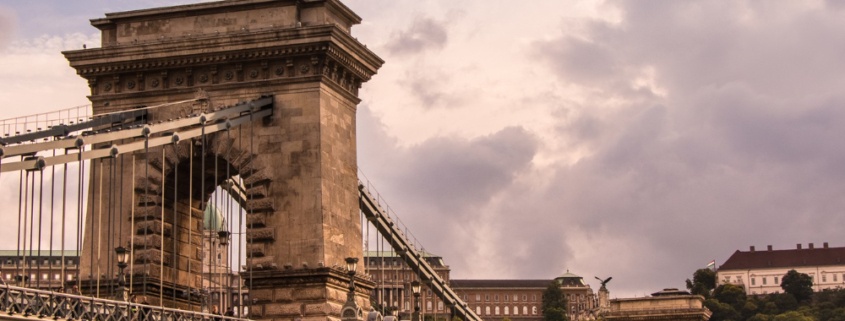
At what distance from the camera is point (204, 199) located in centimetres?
5728

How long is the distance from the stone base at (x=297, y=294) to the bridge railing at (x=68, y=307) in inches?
369

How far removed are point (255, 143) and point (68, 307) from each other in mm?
16539

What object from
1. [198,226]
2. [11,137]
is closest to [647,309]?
[198,226]

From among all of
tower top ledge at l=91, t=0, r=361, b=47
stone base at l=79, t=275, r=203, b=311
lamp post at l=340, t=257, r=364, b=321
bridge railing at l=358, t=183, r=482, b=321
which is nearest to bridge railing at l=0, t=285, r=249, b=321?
lamp post at l=340, t=257, r=364, b=321

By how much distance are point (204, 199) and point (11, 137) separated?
36.5ft

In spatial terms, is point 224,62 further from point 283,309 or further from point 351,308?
point 351,308

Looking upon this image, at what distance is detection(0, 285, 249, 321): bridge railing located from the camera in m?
37.7

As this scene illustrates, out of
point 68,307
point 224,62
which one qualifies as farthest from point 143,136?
point 68,307

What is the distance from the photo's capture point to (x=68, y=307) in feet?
130

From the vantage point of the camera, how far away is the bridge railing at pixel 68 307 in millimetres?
37656

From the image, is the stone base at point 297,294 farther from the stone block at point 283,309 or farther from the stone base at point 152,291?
the stone base at point 152,291

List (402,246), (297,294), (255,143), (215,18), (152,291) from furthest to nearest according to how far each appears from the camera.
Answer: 1. (402,246)
2. (215,18)
3. (255,143)
4. (152,291)
5. (297,294)

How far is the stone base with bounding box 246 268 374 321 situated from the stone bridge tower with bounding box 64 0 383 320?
0.03m

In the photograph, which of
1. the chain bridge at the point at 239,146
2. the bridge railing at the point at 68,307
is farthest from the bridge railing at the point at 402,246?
the bridge railing at the point at 68,307
